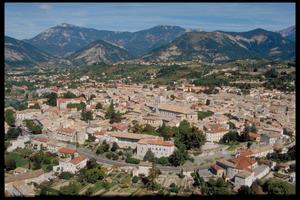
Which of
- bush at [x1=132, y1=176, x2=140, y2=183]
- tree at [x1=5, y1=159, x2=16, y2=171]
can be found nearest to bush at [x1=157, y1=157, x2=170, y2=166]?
bush at [x1=132, y1=176, x2=140, y2=183]

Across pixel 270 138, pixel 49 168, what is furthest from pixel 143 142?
pixel 270 138

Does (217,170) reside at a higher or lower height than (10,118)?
lower

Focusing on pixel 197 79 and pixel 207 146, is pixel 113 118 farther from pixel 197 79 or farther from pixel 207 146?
pixel 197 79

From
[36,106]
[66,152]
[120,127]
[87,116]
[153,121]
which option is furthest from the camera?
[36,106]

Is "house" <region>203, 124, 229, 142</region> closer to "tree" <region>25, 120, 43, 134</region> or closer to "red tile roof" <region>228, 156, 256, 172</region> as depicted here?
"red tile roof" <region>228, 156, 256, 172</region>

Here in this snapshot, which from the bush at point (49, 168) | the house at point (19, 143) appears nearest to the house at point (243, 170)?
the bush at point (49, 168)

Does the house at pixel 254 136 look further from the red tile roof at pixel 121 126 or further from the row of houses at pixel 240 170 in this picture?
the red tile roof at pixel 121 126

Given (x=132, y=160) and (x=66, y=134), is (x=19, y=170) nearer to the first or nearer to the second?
(x=132, y=160)
